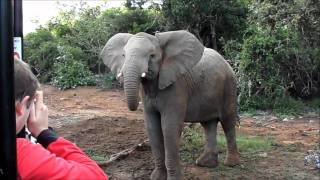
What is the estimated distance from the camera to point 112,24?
57.0 ft

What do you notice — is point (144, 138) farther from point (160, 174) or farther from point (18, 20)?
point (18, 20)

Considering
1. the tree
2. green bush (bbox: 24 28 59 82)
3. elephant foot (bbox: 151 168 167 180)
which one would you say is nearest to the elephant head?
elephant foot (bbox: 151 168 167 180)

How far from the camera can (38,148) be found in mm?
1748

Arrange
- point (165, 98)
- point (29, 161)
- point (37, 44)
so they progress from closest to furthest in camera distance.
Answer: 1. point (29, 161)
2. point (165, 98)
3. point (37, 44)

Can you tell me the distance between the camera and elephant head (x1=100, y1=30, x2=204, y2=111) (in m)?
5.11

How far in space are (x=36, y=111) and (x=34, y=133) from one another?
0.08 m

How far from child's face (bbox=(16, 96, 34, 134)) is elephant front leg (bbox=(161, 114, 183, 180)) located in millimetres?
4016

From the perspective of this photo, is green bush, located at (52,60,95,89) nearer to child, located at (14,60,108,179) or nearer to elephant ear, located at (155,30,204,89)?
elephant ear, located at (155,30,204,89)

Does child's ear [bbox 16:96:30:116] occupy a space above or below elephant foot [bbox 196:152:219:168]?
above

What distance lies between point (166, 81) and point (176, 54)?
0.36m

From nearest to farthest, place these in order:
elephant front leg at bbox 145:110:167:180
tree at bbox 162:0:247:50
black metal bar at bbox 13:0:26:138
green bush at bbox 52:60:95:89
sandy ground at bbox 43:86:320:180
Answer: black metal bar at bbox 13:0:26:138 < elephant front leg at bbox 145:110:167:180 < sandy ground at bbox 43:86:320:180 < tree at bbox 162:0:247:50 < green bush at bbox 52:60:95:89

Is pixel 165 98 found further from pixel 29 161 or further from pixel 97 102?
pixel 97 102

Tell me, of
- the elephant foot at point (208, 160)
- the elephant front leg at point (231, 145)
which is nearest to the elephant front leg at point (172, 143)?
the elephant foot at point (208, 160)

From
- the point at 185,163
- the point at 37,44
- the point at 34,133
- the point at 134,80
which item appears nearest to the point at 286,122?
the point at 185,163
